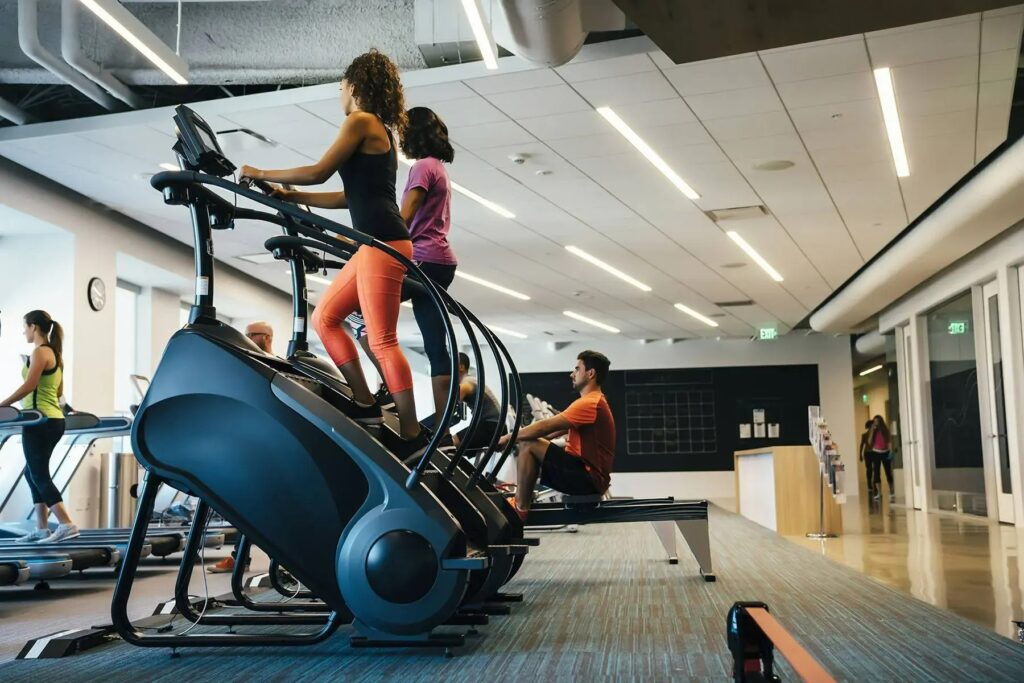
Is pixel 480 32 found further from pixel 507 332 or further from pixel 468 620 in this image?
pixel 507 332

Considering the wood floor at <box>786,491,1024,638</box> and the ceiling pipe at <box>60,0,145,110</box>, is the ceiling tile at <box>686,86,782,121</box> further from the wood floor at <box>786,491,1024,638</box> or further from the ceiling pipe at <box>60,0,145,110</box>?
the ceiling pipe at <box>60,0,145,110</box>

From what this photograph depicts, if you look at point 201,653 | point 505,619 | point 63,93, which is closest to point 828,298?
point 63,93

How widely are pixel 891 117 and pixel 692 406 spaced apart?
1296cm

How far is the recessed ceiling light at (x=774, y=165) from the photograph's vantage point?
7.58 m

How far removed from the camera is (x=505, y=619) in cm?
345

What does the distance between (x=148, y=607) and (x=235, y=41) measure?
3717mm

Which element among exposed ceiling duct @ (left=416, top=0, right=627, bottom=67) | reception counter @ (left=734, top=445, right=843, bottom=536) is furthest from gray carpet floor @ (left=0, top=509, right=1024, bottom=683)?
reception counter @ (left=734, top=445, right=843, bottom=536)

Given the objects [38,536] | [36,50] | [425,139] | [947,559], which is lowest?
[947,559]

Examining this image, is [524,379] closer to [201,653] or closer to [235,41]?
[235,41]

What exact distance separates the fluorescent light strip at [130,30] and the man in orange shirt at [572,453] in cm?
303

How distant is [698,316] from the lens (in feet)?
51.7

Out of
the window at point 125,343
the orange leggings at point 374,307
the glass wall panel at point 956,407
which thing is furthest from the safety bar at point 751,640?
the window at point 125,343

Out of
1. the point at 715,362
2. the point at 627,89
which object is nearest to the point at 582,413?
the point at 627,89

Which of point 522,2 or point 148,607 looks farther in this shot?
point 522,2
